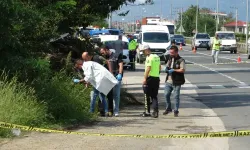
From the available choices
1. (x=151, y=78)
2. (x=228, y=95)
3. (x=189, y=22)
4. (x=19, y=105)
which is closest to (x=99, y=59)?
(x=151, y=78)

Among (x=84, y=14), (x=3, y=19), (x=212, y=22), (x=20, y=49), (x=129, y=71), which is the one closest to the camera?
(x=3, y=19)

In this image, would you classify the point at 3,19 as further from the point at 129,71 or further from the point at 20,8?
the point at 129,71

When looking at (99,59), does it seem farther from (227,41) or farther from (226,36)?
(226,36)

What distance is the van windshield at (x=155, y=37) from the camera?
121 ft

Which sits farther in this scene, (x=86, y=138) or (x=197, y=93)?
(x=197, y=93)

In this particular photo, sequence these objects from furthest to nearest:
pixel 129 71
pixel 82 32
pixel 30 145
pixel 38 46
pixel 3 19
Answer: pixel 129 71 → pixel 82 32 → pixel 38 46 → pixel 3 19 → pixel 30 145

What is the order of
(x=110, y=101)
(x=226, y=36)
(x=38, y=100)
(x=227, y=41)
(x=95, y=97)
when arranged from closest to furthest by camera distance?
(x=38, y=100) → (x=95, y=97) → (x=110, y=101) → (x=227, y=41) → (x=226, y=36)

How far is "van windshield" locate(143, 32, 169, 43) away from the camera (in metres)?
37.0

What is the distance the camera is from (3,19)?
1070 cm

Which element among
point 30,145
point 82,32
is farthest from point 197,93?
Answer: point 30,145

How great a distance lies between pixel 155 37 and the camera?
37281 mm

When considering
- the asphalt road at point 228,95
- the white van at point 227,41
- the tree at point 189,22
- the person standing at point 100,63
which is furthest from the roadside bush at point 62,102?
the tree at point 189,22

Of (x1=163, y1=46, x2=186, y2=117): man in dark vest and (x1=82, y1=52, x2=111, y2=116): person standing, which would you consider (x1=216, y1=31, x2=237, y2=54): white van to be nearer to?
(x1=163, y1=46, x2=186, y2=117): man in dark vest

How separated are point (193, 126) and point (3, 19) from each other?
4.37m
